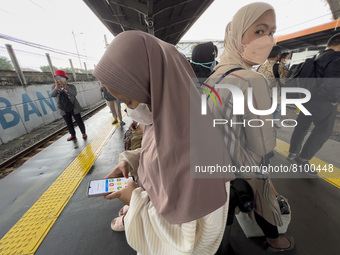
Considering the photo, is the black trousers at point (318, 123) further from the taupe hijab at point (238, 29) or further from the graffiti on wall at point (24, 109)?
the graffiti on wall at point (24, 109)

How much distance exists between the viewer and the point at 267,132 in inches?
37.0

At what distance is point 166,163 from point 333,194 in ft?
7.97

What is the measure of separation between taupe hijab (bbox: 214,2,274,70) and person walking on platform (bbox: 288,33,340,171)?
1586 mm

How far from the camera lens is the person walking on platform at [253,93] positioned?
3.02ft

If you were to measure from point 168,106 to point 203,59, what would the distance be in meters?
2.48

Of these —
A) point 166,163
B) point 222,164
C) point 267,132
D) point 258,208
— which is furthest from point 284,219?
point 166,163

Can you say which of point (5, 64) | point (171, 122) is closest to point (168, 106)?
point (171, 122)

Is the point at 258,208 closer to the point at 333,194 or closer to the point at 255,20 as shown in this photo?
the point at 255,20

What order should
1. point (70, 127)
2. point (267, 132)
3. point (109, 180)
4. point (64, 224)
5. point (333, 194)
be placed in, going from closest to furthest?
point (267, 132), point (109, 180), point (64, 224), point (333, 194), point (70, 127)

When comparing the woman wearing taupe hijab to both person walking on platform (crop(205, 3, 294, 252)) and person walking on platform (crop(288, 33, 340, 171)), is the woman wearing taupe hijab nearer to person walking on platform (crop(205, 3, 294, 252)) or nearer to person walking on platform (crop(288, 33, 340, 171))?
person walking on platform (crop(205, 3, 294, 252))

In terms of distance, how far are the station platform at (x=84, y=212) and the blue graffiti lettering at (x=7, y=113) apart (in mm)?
2552

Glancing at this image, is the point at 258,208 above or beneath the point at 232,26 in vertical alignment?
beneath

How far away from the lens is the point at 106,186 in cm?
122

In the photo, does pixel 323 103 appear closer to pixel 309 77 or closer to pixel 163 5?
→ pixel 309 77
